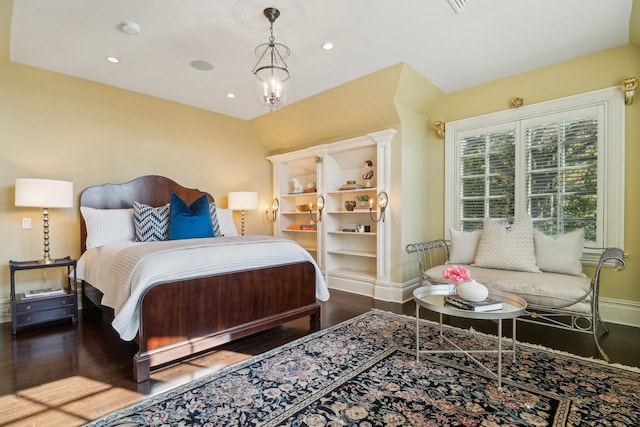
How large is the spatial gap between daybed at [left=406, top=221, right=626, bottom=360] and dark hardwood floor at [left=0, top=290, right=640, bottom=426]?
160 millimetres

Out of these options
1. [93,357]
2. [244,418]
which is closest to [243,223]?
[93,357]

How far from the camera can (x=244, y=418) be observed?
169 cm

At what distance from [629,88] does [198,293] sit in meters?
4.18

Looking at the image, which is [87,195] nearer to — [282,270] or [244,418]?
[282,270]

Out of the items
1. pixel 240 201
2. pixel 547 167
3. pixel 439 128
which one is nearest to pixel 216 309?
pixel 240 201

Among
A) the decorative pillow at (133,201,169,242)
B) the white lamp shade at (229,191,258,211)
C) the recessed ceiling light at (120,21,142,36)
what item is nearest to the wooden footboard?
the decorative pillow at (133,201,169,242)

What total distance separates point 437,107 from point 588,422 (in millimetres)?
3658

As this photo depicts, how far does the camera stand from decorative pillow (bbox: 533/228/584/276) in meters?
3.00

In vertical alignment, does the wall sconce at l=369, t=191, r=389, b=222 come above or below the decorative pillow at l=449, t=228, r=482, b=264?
above

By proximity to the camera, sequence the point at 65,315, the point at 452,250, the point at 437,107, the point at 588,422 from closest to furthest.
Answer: the point at 588,422 < the point at 65,315 < the point at 452,250 < the point at 437,107

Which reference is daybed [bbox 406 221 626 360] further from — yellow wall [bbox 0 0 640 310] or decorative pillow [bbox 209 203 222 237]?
decorative pillow [bbox 209 203 222 237]

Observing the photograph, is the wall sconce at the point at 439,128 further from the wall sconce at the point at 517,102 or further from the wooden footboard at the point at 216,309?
the wooden footboard at the point at 216,309

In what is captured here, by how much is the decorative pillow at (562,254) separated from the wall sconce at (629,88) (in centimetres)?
128

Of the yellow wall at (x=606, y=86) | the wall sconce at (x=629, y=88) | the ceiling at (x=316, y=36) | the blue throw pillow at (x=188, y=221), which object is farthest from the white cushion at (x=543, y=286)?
the blue throw pillow at (x=188, y=221)
